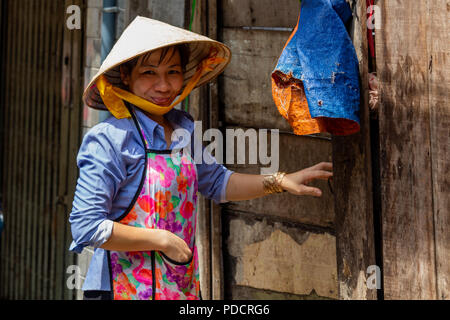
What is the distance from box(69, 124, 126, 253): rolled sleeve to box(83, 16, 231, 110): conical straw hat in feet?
0.94

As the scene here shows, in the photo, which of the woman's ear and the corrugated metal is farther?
the corrugated metal

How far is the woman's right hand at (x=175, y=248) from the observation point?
9.88 feet

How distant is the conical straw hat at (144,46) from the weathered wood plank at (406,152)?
0.82 meters

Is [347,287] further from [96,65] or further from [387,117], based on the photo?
[96,65]

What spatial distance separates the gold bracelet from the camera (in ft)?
10.9

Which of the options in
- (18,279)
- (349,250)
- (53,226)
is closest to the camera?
(349,250)

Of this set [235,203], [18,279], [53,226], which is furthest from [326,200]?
[18,279]

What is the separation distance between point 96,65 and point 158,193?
6.74 ft

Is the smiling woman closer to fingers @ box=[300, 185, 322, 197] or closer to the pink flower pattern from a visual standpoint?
the pink flower pattern

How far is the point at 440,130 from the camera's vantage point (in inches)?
111

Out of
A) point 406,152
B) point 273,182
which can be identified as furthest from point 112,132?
point 406,152

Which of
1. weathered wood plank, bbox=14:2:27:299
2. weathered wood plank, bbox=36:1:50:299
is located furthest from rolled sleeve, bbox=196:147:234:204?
weathered wood plank, bbox=14:2:27:299

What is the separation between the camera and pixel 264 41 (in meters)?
4.02

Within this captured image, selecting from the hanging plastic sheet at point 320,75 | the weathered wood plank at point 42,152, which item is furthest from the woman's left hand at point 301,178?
the weathered wood plank at point 42,152
